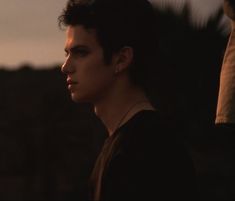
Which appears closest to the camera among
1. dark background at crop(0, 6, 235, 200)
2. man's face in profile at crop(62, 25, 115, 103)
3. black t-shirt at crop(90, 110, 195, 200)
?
black t-shirt at crop(90, 110, 195, 200)

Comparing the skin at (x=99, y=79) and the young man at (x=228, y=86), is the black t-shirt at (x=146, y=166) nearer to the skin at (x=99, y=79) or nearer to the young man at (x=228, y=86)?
the skin at (x=99, y=79)

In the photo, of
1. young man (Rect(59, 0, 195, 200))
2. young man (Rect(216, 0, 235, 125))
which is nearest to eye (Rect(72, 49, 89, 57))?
young man (Rect(59, 0, 195, 200))

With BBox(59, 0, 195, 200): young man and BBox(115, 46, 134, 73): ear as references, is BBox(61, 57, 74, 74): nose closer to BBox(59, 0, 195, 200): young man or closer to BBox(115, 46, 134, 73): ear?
BBox(59, 0, 195, 200): young man

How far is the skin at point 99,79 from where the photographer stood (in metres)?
2.20

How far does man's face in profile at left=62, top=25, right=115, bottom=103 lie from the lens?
86.5 inches

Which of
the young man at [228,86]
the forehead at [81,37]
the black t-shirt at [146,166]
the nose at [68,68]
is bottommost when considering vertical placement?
the black t-shirt at [146,166]

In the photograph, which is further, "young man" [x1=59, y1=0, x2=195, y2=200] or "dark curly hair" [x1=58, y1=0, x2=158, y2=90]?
"dark curly hair" [x1=58, y1=0, x2=158, y2=90]

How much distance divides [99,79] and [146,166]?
313 mm

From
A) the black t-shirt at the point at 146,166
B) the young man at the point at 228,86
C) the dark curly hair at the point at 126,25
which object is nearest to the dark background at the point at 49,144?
the young man at the point at 228,86

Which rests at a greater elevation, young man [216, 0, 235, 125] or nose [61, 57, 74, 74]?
nose [61, 57, 74, 74]

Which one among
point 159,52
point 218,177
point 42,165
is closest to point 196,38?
point 159,52

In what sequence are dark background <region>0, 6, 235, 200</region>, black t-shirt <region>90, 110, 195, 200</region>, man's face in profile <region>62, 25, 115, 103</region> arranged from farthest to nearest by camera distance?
dark background <region>0, 6, 235, 200</region>
man's face in profile <region>62, 25, 115, 103</region>
black t-shirt <region>90, 110, 195, 200</region>

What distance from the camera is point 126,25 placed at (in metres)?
2.27

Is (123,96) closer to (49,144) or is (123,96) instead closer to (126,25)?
(126,25)
